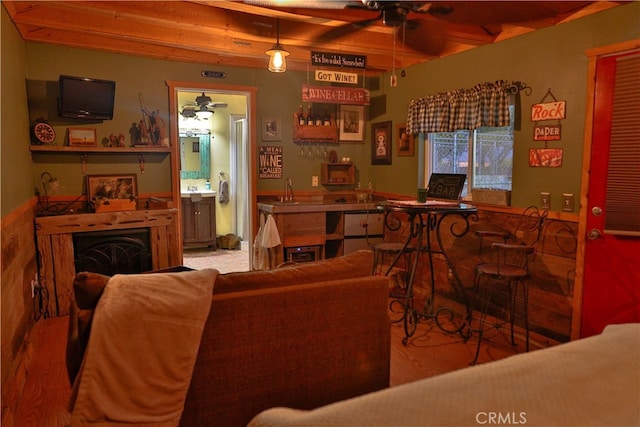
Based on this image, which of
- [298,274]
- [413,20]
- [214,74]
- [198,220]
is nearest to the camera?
[298,274]

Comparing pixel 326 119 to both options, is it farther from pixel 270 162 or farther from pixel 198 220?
pixel 198 220

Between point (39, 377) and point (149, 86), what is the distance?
3.02 metres

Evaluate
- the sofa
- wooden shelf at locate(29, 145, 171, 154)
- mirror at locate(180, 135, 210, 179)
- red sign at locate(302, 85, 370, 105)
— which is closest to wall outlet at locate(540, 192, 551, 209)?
red sign at locate(302, 85, 370, 105)

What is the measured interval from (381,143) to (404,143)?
0.48 meters

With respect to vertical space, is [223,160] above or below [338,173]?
above

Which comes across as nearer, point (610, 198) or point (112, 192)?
point (610, 198)

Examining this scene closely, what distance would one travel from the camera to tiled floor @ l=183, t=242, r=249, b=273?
19.3 feet

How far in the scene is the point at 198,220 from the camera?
22.0 ft

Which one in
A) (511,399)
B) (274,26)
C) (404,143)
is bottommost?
(511,399)

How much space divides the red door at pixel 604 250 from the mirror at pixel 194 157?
5612 mm

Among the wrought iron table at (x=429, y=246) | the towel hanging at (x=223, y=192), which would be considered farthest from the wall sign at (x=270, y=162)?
the towel hanging at (x=223, y=192)

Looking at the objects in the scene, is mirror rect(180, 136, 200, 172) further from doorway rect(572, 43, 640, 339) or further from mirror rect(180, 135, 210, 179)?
doorway rect(572, 43, 640, 339)

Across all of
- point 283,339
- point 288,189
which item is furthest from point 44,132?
point 283,339

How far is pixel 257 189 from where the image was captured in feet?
17.1
